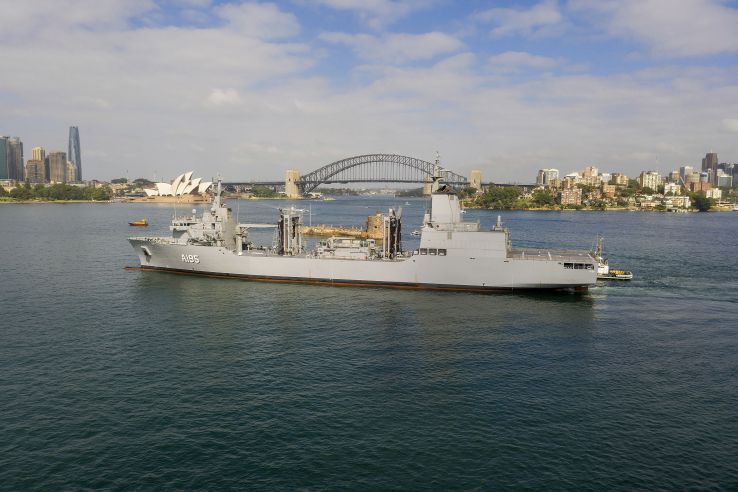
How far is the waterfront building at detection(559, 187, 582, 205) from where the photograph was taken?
189 metres

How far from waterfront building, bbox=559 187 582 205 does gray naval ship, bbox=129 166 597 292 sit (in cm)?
15663

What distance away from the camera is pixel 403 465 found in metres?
16.5

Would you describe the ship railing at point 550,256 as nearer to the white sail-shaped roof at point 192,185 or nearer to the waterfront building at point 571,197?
the waterfront building at point 571,197

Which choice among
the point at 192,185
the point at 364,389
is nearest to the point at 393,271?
the point at 364,389

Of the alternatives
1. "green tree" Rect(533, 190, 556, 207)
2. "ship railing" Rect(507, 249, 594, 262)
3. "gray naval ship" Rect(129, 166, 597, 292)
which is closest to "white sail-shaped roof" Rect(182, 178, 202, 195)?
"green tree" Rect(533, 190, 556, 207)

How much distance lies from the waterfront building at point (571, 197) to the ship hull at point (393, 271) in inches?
6325

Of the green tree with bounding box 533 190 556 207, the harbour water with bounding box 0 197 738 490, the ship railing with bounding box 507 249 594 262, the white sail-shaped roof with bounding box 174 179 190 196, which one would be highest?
the white sail-shaped roof with bounding box 174 179 190 196

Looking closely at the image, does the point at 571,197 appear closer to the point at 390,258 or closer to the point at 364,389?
the point at 390,258

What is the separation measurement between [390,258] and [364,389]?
74.0 feet

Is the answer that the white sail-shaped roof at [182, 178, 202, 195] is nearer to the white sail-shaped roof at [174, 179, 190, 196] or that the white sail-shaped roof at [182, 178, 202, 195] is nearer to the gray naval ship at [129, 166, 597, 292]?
the white sail-shaped roof at [174, 179, 190, 196]

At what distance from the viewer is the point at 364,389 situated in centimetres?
2203

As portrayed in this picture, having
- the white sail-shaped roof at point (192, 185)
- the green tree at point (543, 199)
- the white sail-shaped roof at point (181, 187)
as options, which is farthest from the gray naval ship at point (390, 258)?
the white sail-shaped roof at point (181, 187)

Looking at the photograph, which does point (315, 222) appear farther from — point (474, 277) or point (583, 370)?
point (583, 370)

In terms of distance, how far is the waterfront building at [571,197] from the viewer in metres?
189
